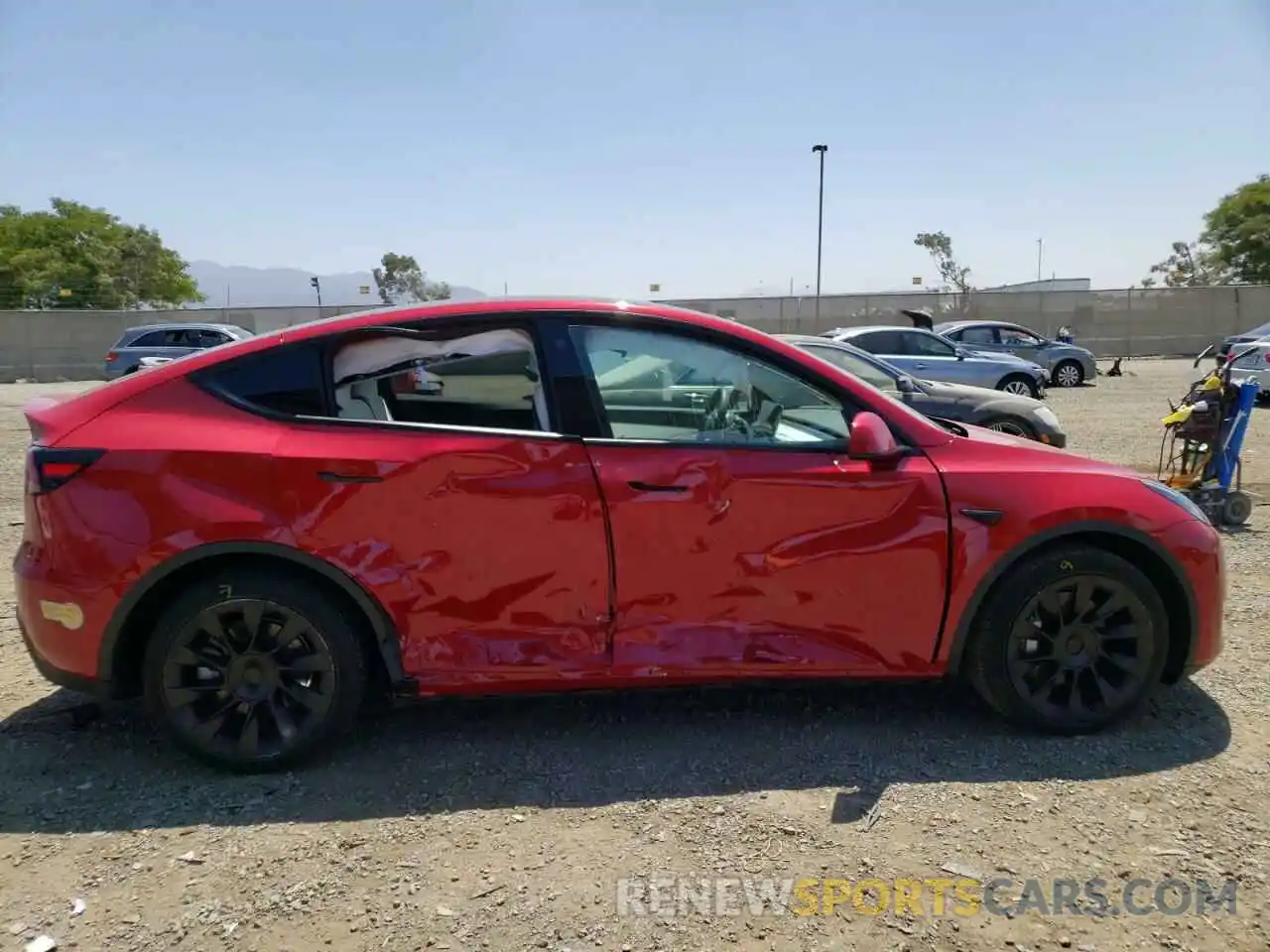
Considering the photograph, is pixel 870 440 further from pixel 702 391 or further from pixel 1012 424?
pixel 1012 424

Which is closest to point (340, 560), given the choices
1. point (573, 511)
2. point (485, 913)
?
point (573, 511)

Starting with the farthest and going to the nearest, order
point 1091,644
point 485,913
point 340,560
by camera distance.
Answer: point 1091,644
point 340,560
point 485,913

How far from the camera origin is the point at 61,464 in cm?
300

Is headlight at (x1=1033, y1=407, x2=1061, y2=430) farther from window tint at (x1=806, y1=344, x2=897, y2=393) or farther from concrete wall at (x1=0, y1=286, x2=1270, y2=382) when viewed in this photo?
concrete wall at (x1=0, y1=286, x2=1270, y2=382)

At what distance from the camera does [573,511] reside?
3.06 m

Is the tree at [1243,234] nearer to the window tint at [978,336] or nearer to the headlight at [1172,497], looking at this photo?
the window tint at [978,336]

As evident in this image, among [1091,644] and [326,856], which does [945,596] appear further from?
[326,856]

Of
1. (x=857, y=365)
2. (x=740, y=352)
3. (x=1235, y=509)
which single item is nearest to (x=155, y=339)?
(x=857, y=365)

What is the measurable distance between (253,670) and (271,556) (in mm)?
414

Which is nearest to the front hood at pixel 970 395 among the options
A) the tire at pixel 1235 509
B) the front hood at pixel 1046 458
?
the tire at pixel 1235 509

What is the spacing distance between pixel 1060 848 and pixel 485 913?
1.74 metres

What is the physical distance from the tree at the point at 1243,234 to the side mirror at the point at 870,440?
188 ft

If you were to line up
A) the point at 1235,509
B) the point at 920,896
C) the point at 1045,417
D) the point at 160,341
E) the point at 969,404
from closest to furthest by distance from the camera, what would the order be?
1. the point at 920,896
2. the point at 1235,509
3. the point at 1045,417
4. the point at 969,404
5. the point at 160,341

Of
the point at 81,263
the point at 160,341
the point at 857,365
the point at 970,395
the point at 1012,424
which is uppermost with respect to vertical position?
the point at 81,263
